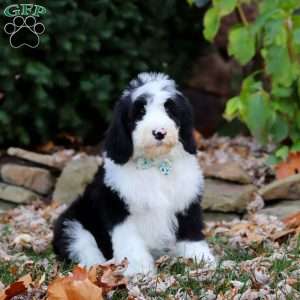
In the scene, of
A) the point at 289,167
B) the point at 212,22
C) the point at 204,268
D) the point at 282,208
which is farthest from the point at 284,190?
the point at 204,268

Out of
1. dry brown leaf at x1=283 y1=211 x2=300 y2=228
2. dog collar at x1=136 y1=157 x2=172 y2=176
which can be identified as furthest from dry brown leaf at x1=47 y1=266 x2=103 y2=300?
dry brown leaf at x1=283 y1=211 x2=300 y2=228

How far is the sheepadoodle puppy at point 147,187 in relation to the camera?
169 inches

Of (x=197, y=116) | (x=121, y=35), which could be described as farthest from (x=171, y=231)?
(x=197, y=116)

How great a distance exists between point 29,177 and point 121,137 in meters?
2.94

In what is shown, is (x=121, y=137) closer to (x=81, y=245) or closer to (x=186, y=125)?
(x=186, y=125)

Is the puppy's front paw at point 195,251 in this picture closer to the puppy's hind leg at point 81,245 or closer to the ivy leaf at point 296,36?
the puppy's hind leg at point 81,245

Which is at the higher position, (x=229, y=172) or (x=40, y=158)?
(x=229, y=172)

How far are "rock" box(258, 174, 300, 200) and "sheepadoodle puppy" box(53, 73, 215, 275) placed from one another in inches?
73.0

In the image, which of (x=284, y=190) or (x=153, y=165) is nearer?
(x=153, y=165)

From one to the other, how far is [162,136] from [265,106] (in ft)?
7.70

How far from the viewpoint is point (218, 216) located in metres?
6.32

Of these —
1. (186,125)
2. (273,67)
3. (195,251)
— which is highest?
(273,67)

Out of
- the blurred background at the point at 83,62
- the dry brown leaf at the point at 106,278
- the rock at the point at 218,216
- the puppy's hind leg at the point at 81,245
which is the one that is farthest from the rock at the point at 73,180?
the dry brown leaf at the point at 106,278

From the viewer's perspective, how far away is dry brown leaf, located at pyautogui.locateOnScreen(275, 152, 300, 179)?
22.4 ft
